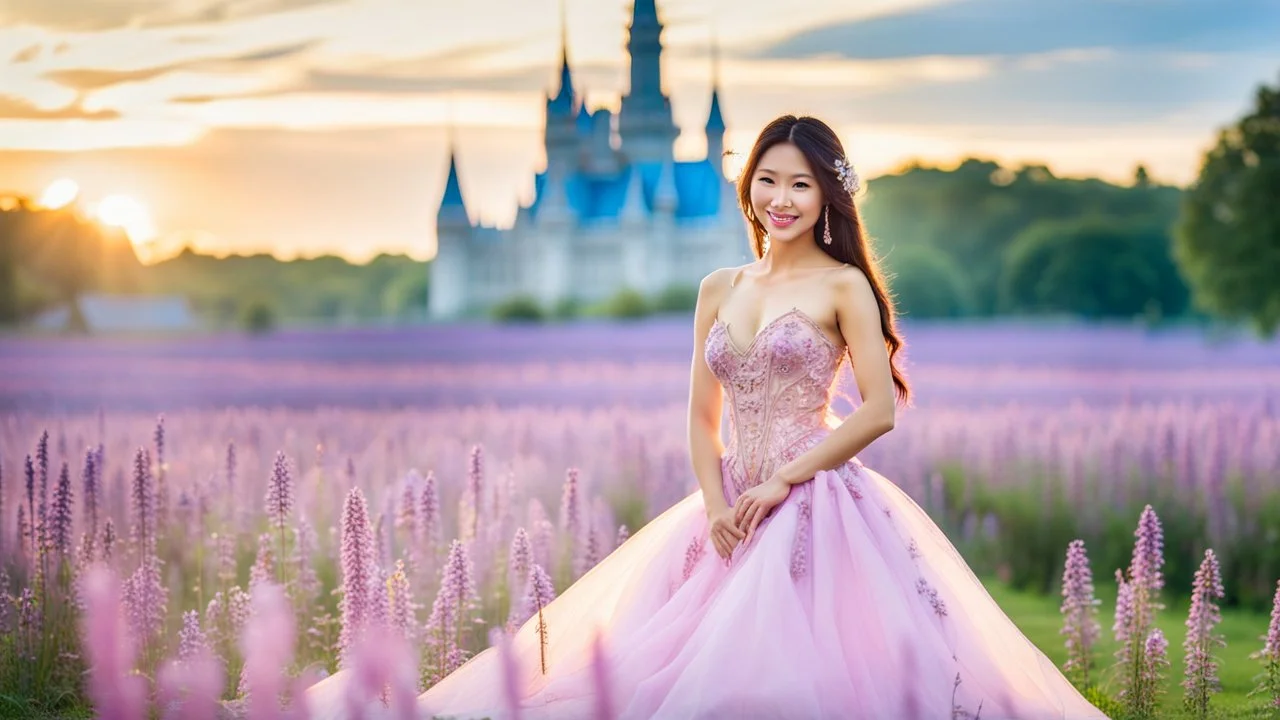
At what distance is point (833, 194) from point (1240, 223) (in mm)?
14508

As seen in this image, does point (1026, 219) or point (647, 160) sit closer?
point (1026, 219)

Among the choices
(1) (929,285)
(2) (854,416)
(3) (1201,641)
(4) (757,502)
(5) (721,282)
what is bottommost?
(1) (929,285)

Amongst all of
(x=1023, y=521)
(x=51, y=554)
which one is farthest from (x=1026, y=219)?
(x=51, y=554)

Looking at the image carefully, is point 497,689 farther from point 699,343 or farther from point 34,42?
point 34,42

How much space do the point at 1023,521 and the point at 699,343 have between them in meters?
3.66

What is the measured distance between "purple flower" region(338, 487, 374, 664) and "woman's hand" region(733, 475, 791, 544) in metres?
0.99

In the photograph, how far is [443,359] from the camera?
11.1 m

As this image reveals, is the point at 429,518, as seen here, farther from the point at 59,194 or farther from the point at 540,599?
the point at 59,194

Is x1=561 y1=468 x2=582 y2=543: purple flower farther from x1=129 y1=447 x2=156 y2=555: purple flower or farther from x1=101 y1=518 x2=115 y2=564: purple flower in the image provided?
x1=101 y1=518 x2=115 y2=564: purple flower

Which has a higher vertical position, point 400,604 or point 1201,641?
Answer: point 400,604

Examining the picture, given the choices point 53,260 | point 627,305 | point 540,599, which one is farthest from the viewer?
point 627,305

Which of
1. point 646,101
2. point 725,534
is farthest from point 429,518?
point 646,101

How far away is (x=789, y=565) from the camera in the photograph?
2.95 metres

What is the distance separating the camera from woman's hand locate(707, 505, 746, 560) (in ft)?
10.2
